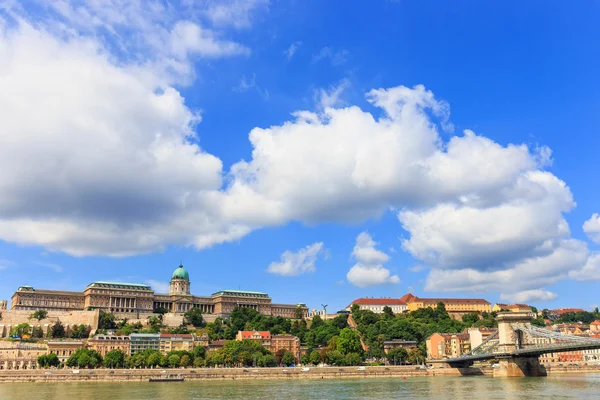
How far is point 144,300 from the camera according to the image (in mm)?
139125

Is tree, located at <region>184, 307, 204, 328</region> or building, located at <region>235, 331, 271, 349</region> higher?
tree, located at <region>184, 307, 204, 328</region>

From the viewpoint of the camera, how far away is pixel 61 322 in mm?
113375

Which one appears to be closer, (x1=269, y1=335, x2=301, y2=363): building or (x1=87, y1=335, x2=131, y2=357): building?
(x1=87, y1=335, x2=131, y2=357): building

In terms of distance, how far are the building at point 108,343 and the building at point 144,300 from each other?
32.5m

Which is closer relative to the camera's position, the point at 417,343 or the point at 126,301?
the point at 417,343

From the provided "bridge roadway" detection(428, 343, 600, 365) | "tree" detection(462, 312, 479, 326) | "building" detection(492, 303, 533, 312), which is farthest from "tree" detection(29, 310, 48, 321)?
"building" detection(492, 303, 533, 312)

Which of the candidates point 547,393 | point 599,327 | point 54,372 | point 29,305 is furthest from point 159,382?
point 599,327

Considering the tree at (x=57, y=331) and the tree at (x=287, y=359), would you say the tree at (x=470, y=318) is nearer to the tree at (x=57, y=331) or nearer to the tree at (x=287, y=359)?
the tree at (x=287, y=359)

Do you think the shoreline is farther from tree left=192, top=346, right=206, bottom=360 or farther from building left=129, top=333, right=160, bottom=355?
building left=129, top=333, right=160, bottom=355

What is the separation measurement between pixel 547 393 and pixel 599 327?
310 ft

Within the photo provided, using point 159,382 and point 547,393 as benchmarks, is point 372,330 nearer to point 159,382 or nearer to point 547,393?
point 159,382

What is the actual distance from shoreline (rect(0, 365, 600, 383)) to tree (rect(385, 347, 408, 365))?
1133 centimetres

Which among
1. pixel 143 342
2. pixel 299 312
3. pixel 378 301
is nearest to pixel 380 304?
pixel 378 301

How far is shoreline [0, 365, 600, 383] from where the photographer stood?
69.7 m
